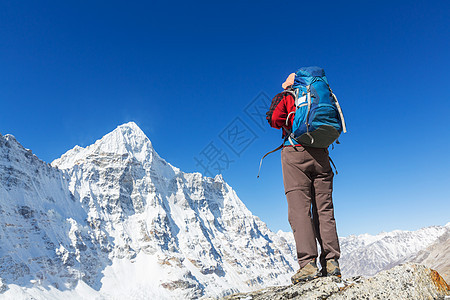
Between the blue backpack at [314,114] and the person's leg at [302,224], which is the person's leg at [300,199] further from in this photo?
the blue backpack at [314,114]

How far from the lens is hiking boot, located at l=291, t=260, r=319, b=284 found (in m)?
3.78

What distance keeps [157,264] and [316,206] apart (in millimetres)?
192310

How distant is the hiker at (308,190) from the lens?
3889mm

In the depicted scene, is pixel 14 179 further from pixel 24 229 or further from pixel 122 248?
pixel 122 248

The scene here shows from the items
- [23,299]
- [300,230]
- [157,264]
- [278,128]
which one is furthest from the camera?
[157,264]

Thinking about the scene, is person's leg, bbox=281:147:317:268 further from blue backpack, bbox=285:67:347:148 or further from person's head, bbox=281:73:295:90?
person's head, bbox=281:73:295:90

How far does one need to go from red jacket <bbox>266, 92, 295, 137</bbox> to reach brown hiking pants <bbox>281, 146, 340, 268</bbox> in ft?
1.42

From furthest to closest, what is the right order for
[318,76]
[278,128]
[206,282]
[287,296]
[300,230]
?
[206,282] → [278,128] → [318,76] → [300,230] → [287,296]

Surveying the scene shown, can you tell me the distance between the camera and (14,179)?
149500mm

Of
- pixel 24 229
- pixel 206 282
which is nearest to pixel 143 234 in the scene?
pixel 206 282

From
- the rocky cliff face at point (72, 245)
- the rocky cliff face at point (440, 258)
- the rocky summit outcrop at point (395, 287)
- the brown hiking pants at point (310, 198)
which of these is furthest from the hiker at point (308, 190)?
the rocky cliff face at point (72, 245)

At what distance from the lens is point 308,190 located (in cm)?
409

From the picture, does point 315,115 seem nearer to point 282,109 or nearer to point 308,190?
point 282,109

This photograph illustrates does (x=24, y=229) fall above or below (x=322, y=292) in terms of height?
above
